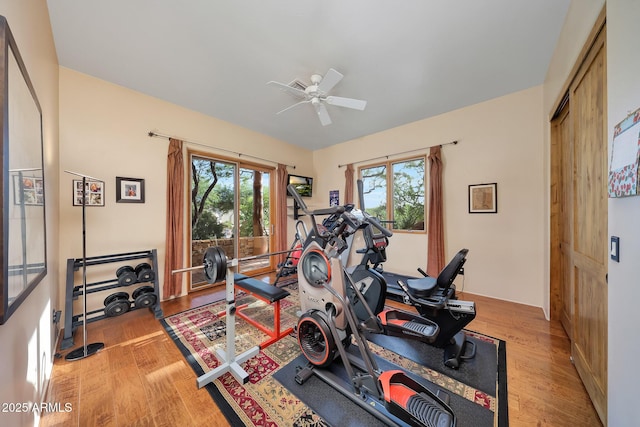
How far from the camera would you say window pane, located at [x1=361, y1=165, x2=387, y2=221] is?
4594mm

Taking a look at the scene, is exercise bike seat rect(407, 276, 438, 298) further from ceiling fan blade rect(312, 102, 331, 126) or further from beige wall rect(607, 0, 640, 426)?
ceiling fan blade rect(312, 102, 331, 126)

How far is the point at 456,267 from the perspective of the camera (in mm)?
1884

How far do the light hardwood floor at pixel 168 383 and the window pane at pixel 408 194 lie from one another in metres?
2.06

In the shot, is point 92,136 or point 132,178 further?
point 132,178

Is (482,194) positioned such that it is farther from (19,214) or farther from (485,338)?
(19,214)

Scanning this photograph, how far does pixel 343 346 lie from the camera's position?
5.93 ft

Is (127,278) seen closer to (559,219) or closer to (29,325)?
(29,325)

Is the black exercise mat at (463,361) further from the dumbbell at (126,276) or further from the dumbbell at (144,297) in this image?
the dumbbell at (126,276)

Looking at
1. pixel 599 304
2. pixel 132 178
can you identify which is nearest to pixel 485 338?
pixel 599 304

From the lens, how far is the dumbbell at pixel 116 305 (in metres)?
2.41

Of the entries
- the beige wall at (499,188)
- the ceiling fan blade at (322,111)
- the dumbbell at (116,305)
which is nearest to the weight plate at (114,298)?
the dumbbell at (116,305)

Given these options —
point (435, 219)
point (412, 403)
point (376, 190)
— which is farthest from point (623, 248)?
point (376, 190)

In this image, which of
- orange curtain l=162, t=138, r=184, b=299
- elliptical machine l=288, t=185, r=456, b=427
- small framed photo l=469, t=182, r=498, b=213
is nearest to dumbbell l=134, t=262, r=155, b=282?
orange curtain l=162, t=138, r=184, b=299

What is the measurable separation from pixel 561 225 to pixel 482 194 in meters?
1.03
